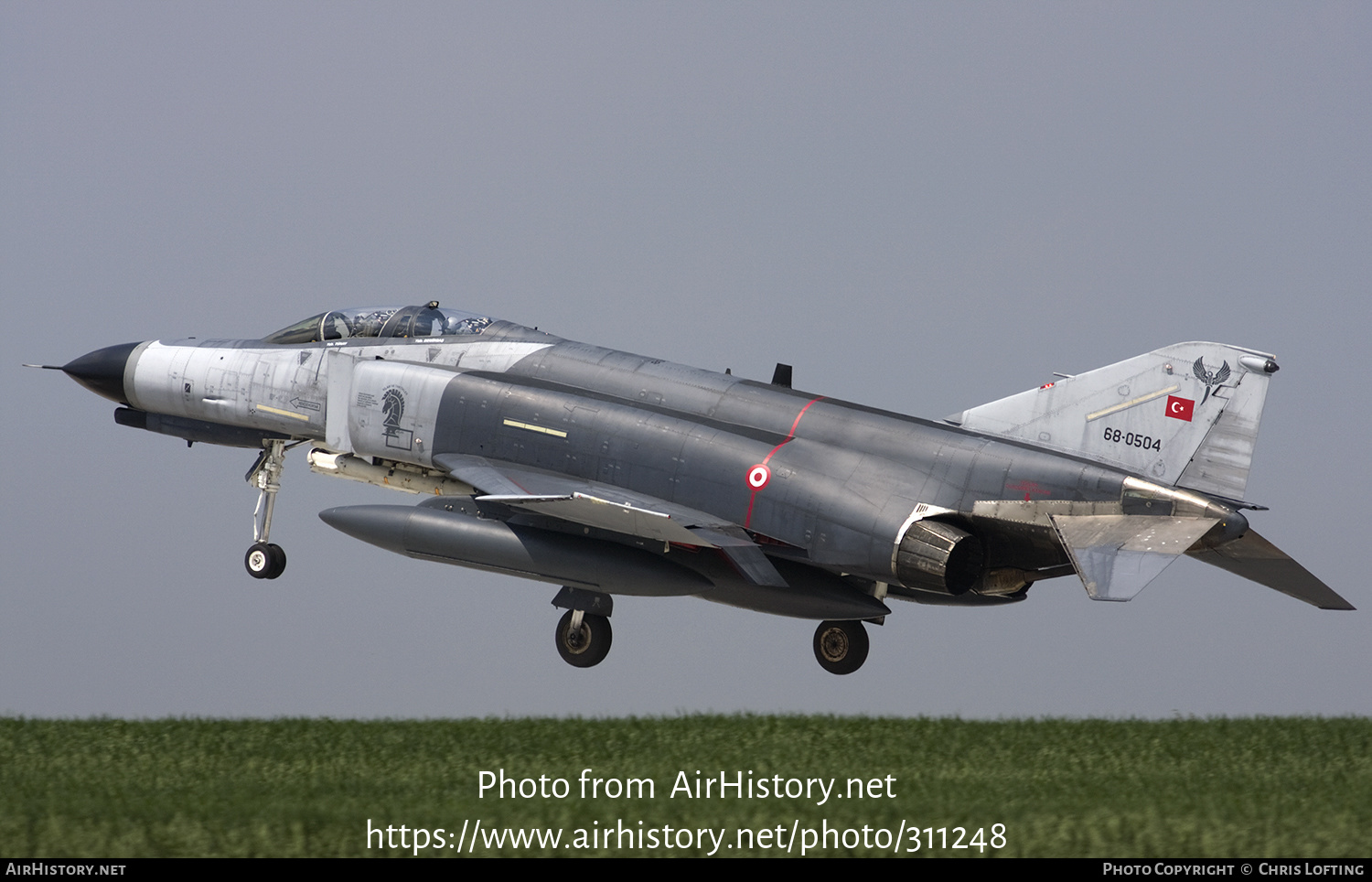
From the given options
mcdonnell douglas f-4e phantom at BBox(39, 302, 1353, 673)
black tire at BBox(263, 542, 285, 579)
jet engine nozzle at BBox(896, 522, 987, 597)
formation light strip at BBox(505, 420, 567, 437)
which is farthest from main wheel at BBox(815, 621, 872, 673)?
black tire at BBox(263, 542, 285, 579)

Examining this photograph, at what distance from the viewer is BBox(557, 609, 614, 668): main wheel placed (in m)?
15.8

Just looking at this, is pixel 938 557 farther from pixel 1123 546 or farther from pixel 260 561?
pixel 260 561

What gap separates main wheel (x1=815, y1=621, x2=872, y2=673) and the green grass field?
2249 mm

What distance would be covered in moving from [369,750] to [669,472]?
4.31 meters

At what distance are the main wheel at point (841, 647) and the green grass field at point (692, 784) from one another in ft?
7.38

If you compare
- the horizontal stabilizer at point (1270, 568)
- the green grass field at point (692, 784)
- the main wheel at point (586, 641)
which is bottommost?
the green grass field at point (692, 784)

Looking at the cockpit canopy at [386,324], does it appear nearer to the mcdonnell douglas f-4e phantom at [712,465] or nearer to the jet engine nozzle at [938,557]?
the mcdonnell douglas f-4e phantom at [712,465]

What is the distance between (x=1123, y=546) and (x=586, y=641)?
6.28 meters

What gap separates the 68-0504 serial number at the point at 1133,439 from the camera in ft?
42.7

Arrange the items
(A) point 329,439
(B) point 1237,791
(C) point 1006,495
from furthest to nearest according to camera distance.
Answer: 1. (A) point 329,439
2. (C) point 1006,495
3. (B) point 1237,791

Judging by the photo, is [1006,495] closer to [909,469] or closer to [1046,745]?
[909,469]

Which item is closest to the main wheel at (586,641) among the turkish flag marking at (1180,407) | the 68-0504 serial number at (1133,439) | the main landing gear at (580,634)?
the main landing gear at (580,634)

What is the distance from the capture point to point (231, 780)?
11.1 meters
